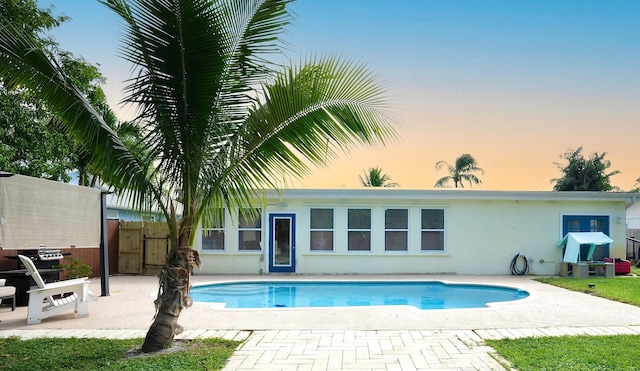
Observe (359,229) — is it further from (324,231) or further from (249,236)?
(249,236)

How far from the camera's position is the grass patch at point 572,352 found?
5246 millimetres

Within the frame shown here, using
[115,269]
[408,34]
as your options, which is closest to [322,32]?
[408,34]

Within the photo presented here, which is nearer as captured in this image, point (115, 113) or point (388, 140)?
point (388, 140)

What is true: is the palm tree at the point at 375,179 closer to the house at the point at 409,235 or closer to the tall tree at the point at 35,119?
the house at the point at 409,235

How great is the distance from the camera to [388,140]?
5555 mm

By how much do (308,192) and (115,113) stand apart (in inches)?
341

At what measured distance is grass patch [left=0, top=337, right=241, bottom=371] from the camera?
525cm

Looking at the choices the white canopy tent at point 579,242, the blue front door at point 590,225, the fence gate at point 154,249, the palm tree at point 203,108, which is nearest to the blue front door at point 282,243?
the fence gate at point 154,249

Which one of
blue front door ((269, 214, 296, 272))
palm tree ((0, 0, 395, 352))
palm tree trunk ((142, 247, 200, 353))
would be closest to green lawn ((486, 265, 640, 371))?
palm tree ((0, 0, 395, 352))

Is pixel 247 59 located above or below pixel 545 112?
below

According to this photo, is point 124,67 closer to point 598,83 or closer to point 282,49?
point 282,49

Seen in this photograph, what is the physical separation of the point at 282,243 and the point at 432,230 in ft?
15.1

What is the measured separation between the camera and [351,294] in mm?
12586

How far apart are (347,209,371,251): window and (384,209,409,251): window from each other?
55 centimetres
